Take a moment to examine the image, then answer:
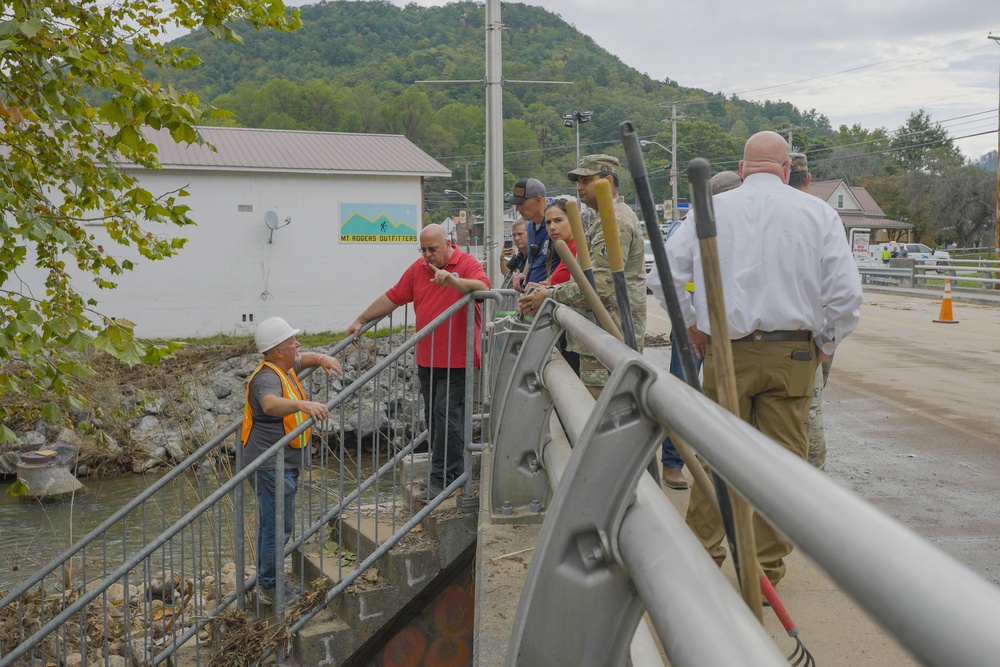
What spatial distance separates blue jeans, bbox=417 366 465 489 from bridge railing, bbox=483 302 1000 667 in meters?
3.43

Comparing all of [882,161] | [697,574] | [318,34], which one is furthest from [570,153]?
[697,574]

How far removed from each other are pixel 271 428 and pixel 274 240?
21.4 m

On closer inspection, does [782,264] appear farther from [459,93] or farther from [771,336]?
[459,93]

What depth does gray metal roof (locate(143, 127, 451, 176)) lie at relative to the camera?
85.5 ft

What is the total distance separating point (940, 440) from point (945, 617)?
27.5ft

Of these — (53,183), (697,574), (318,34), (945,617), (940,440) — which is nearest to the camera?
(945,617)

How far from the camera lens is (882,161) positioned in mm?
101250

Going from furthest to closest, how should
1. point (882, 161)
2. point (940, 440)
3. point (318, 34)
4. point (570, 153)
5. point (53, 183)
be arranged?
point (882, 161)
point (318, 34)
point (570, 153)
point (940, 440)
point (53, 183)

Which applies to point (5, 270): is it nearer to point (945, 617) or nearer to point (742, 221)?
point (742, 221)

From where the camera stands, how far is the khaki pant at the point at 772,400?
3961mm

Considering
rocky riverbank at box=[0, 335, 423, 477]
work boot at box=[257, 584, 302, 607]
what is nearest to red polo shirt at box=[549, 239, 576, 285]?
work boot at box=[257, 584, 302, 607]

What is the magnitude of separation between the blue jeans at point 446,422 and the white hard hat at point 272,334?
3.17 feet

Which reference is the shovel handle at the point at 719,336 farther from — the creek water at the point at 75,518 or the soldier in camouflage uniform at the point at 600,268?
the creek water at the point at 75,518

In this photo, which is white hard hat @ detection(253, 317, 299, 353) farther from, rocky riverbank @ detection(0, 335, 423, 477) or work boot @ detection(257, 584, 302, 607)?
rocky riverbank @ detection(0, 335, 423, 477)
